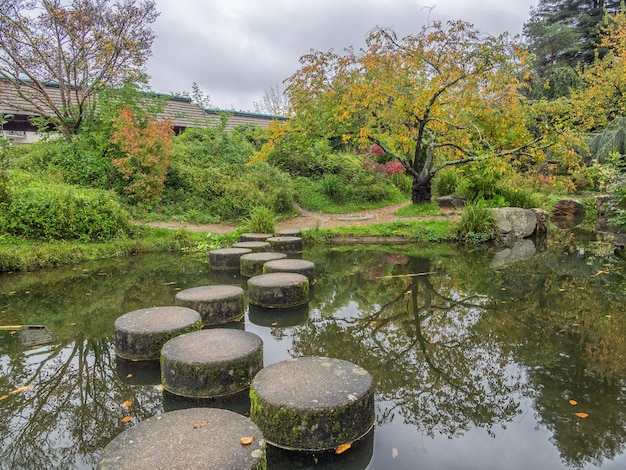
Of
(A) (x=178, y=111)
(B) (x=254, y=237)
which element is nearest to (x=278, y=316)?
(B) (x=254, y=237)

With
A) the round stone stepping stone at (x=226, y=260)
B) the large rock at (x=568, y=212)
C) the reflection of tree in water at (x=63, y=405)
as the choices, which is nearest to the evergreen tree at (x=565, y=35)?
the large rock at (x=568, y=212)

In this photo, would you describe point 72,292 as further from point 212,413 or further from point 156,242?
point 212,413

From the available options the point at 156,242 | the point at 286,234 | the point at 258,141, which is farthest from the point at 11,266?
the point at 258,141

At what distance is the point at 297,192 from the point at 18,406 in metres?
11.4

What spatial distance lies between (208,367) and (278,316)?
1913 millimetres

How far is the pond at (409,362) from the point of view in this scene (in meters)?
2.47

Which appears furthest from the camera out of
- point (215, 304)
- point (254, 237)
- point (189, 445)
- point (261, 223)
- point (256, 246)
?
point (261, 223)

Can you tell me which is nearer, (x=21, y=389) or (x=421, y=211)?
(x=21, y=389)

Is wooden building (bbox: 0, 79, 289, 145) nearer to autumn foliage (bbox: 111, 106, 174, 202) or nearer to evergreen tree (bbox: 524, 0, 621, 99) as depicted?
autumn foliage (bbox: 111, 106, 174, 202)

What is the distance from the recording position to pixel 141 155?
439 inches

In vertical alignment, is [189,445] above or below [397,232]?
above

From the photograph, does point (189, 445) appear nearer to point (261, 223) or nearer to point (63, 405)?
point (63, 405)

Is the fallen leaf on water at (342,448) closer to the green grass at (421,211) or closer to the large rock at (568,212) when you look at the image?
the green grass at (421,211)

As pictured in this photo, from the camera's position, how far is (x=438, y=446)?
247 cm
